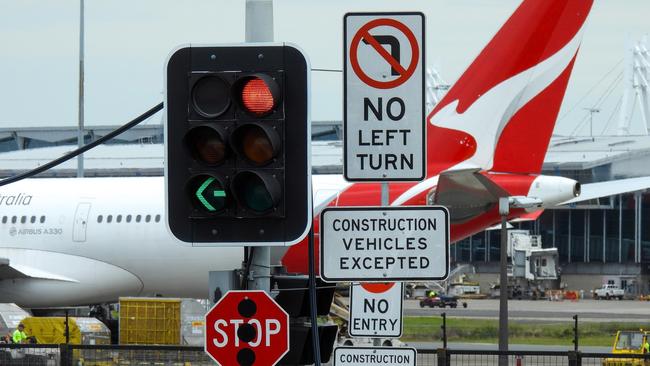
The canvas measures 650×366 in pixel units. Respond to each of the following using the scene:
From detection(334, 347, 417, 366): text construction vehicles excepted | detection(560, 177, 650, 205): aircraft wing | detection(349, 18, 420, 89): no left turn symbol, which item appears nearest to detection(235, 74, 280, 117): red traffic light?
detection(349, 18, 420, 89): no left turn symbol

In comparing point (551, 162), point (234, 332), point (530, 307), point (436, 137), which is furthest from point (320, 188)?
point (551, 162)

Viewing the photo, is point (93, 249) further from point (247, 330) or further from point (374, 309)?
point (247, 330)

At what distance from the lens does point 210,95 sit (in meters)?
→ 7.75

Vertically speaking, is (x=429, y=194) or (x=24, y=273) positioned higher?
(x=429, y=194)

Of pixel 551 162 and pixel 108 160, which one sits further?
pixel 551 162

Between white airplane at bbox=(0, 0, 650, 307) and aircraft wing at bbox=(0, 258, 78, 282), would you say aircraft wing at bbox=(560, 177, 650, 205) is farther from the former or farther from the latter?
aircraft wing at bbox=(0, 258, 78, 282)

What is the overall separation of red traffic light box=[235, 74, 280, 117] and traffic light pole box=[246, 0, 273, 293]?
68 centimetres

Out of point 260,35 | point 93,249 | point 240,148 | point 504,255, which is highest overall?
point 260,35

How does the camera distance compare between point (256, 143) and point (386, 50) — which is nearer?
point (256, 143)

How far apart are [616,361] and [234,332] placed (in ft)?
57.4

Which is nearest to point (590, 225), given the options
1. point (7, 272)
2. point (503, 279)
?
point (7, 272)

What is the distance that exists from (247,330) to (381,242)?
0.99 m

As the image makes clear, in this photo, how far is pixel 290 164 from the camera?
7738mm

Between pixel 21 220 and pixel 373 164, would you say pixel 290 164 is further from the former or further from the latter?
pixel 21 220
